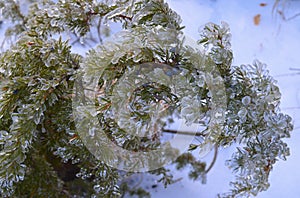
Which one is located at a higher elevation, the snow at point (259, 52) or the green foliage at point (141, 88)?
the snow at point (259, 52)

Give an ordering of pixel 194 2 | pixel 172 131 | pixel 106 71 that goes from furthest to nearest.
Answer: pixel 194 2
pixel 172 131
pixel 106 71

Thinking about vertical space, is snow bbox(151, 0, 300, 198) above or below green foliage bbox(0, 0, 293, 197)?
above

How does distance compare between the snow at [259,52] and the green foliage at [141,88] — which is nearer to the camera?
the green foliage at [141,88]

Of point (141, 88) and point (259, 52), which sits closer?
point (141, 88)

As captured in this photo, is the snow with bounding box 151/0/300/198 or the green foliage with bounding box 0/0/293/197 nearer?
the green foliage with bounding box 0/0/293/197

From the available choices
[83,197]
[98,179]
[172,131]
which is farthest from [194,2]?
[98,179]

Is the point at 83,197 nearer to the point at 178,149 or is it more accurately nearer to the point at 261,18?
the point at 178,149

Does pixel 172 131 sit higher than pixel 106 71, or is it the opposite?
pixel 172 131

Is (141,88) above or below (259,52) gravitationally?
below
